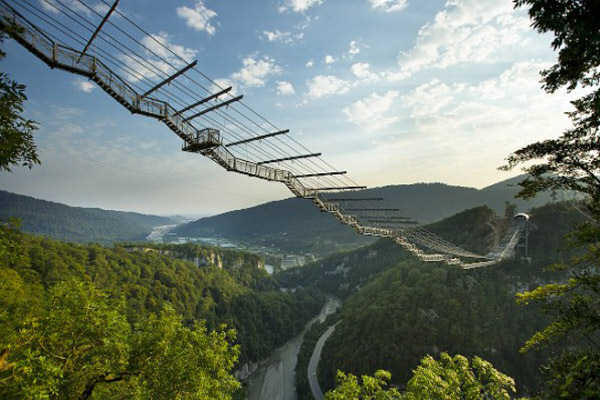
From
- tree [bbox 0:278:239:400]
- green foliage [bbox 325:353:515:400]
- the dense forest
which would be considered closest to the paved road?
the dense forest

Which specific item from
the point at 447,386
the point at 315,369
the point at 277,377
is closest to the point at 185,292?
the point at 277,377

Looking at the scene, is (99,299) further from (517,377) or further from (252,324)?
(252,324)

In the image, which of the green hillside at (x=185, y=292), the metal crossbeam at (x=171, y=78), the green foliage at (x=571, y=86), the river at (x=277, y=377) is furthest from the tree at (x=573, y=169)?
the green hillside at (x=185, y=292)

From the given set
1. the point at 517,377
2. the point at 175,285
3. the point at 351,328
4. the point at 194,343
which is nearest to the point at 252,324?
the point at 175,285

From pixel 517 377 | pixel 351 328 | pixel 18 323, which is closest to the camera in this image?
pixel 18 323

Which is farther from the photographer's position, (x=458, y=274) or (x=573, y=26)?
(x=458, y=274)
